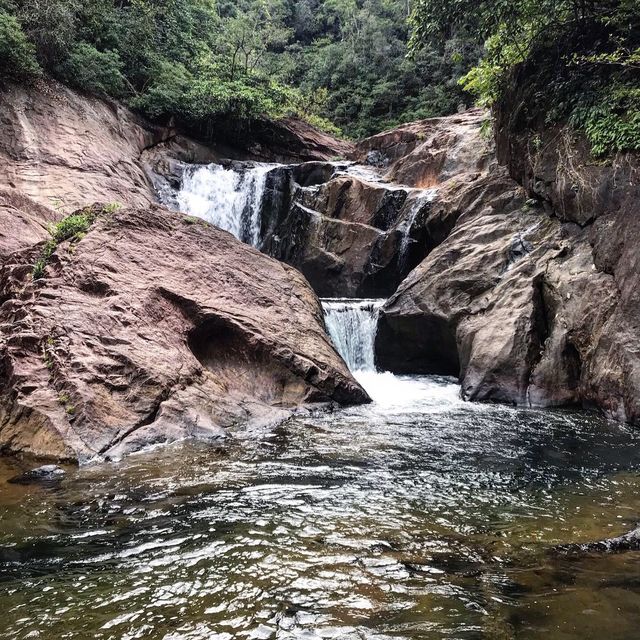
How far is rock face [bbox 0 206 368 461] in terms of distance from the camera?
629cm

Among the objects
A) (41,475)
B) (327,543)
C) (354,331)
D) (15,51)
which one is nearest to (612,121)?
(354,331)

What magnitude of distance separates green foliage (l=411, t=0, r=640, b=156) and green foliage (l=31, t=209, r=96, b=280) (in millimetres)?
8682

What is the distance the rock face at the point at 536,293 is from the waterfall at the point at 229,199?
9160 millimetres

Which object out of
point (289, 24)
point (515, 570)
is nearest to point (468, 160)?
point (515, 570)

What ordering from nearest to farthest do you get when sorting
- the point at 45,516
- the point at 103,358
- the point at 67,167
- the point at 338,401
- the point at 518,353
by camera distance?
1. the point at 45,516
2. the point at 103,358
3. the point at 338,401
4. the point at 518,353
5. the point at 67,167

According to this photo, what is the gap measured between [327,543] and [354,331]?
9.83m

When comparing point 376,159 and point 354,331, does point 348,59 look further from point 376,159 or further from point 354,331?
point 354,331

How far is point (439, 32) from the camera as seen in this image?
1157 centimetres

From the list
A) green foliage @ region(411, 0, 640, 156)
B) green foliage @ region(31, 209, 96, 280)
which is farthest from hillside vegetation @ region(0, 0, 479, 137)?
green foliage @ region(31, 209, 96, 280)

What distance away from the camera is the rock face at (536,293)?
8.45 m

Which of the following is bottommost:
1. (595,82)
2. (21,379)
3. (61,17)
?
(21,379)

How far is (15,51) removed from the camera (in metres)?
15.1

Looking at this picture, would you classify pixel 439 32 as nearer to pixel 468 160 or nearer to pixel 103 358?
pixel 468 160

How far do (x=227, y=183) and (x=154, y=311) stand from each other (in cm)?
1386
